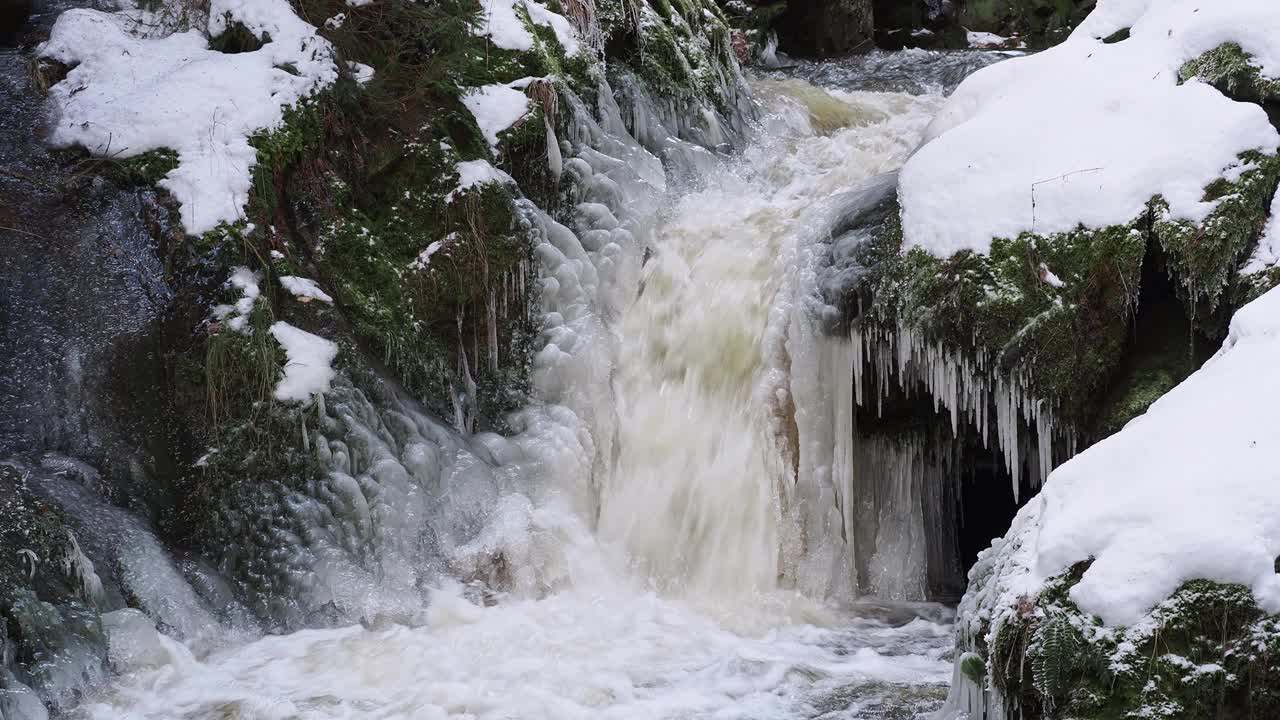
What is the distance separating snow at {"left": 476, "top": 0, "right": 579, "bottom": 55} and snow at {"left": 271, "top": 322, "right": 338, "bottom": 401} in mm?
2268

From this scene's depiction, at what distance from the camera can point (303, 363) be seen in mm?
5168

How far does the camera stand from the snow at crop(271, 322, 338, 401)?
16.8ft

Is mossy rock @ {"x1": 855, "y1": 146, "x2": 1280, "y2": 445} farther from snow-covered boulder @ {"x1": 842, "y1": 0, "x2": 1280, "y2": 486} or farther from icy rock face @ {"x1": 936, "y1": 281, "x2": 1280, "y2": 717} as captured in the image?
icy rock face @ {"x1": 936, "y1": 281, "x2": 1280, "y2": 717}

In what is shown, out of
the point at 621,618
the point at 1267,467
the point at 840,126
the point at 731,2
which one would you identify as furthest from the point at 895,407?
the point at 731,2

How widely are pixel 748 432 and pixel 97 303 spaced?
317 cm

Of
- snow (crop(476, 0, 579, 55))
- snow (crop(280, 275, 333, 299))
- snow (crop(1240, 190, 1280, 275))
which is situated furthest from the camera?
snow (crop(476, 0, 579, 55))

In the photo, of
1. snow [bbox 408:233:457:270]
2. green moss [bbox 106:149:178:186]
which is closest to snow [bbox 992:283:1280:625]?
snow [bbox 408:233:457:270]

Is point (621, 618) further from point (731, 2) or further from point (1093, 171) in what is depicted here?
point (731, 2)

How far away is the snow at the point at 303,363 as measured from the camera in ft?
16.8

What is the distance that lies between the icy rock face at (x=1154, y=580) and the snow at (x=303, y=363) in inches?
125

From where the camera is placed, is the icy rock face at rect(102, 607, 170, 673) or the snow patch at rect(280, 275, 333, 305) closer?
the icy rock face at rect(102, 607, 170, 673)

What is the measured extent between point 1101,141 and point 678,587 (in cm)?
286

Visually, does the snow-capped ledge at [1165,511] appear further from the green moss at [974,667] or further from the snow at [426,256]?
the snow at [426,256]

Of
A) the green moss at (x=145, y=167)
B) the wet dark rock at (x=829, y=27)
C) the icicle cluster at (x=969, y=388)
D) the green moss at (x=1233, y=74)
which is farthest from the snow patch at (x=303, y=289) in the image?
the wet dark rock at (x=829, y=27)
